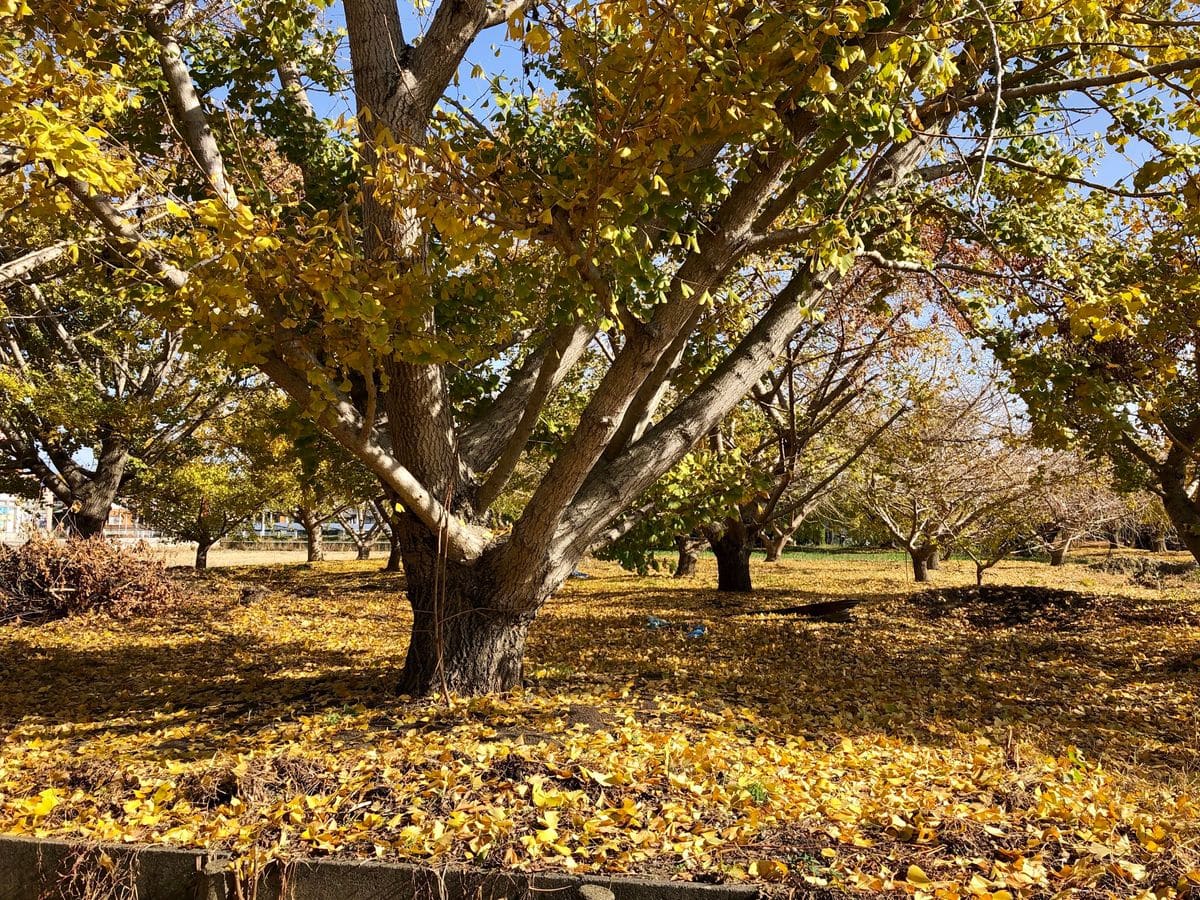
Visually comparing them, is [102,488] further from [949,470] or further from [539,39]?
[949,470]

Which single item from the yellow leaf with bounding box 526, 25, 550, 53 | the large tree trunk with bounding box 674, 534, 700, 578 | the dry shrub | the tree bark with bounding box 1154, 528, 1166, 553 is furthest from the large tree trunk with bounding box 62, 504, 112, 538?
the tree bark with bounding box 1154, 528, 1166, 553

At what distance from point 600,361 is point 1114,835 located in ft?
36.4

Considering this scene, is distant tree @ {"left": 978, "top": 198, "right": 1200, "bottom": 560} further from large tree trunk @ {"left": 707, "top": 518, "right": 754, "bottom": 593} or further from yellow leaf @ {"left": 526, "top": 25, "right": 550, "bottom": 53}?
large tree trunk @ {"left": 707, "top": 518, "right": 754, "bottom": 593}

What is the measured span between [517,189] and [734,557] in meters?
10.8

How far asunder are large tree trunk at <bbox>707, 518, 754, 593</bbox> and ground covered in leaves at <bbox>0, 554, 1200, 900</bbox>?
15.5 feet

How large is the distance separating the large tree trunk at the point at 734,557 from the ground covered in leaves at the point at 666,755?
4729mm

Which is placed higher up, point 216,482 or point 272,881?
point 216,482

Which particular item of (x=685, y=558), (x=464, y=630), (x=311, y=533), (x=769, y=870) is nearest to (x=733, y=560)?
(x=685, y=558)

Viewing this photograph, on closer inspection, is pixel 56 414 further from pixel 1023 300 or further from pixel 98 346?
pixel 1023 300

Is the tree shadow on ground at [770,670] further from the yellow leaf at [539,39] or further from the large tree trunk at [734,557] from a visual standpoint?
the yellow leaf at [539,39]

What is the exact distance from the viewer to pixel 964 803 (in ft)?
11.0

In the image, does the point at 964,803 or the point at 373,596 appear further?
the point at 373,596

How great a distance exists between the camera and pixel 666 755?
3.86m

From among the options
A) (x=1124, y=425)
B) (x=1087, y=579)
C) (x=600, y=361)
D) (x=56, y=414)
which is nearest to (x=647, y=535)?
(x=1124, y=425)
